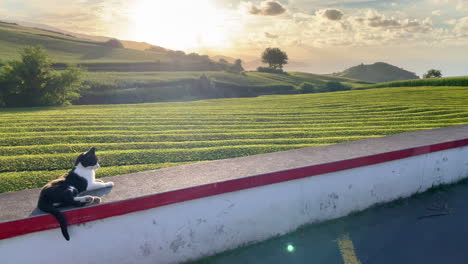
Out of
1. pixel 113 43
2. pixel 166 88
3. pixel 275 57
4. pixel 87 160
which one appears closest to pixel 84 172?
pixel 87 160

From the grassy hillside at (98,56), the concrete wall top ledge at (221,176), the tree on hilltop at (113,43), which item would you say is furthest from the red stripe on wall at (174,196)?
the tree on hilltop at (113,43)

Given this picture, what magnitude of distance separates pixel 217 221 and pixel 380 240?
242 cm

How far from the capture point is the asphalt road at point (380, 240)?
4.23m

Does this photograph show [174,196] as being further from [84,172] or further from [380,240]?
[380,240]

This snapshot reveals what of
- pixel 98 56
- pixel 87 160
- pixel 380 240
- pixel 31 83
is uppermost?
pixel 98 56

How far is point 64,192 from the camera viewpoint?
3717 mm

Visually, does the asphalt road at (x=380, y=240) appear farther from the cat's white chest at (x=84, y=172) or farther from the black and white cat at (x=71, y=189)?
the cat's white chest at (x=84, y=172)

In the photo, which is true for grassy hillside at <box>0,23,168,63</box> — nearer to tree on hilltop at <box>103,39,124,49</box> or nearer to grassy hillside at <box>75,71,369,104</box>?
tree on hilltop at <box>103,39,124,49</box>

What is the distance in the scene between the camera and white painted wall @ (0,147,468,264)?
367 cm

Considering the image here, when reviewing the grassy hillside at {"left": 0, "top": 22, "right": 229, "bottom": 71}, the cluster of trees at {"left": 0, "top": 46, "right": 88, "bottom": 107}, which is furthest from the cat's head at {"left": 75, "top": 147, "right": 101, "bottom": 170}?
the grassy hillside at {"left": 0, "top": 22, "right": 229, "bottom": 71}

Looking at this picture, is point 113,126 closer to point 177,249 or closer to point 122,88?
point 177,249

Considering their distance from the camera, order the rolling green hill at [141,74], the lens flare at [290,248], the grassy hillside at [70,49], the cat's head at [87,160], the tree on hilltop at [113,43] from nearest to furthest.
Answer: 1. the cat's head at [87,160]
2. the lens flare at [290,248]
3. the rolling green hill at [141,74]
4. the grassy hillside at [70,49]
5. the tree on hilltop at [113,43]

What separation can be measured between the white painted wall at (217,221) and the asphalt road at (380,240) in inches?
7.3

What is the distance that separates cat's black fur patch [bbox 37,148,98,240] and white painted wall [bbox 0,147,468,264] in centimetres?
25
